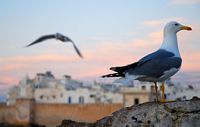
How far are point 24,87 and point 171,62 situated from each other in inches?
1431

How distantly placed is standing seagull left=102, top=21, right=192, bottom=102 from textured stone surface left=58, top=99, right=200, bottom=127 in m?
0.28

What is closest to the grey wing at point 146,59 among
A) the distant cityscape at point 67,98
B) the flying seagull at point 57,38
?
the flying seagull at point 57,38

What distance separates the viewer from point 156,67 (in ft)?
11.9

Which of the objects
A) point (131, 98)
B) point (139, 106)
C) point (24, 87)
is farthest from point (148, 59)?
point (24, 87)

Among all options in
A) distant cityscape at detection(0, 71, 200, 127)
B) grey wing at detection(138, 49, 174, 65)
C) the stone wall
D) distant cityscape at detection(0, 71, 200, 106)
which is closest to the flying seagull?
grey wing at detection(138, 49, 174, 65)

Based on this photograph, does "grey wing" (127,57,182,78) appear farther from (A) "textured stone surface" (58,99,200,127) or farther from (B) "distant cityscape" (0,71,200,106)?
(B) "distant cityscape" (0,71,200,106)

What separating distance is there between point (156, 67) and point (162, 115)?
1.66 ft

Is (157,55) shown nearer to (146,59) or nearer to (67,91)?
(146,59)

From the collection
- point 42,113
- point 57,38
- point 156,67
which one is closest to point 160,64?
point 156,67

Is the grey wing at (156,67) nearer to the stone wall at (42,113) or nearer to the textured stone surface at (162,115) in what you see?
the textured stone surface at (162,115)

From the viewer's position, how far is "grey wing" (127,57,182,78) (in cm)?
362

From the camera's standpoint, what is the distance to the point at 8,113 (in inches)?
1196

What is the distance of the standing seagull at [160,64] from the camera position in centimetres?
364

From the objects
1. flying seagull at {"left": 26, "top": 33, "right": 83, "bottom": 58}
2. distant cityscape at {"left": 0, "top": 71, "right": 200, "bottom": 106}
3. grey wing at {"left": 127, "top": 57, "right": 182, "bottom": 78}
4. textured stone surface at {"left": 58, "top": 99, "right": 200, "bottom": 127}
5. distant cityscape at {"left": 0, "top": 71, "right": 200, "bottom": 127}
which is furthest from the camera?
distant cityscape at {"left": 0, "top": 71, "right": 200, "bottom": 106}
